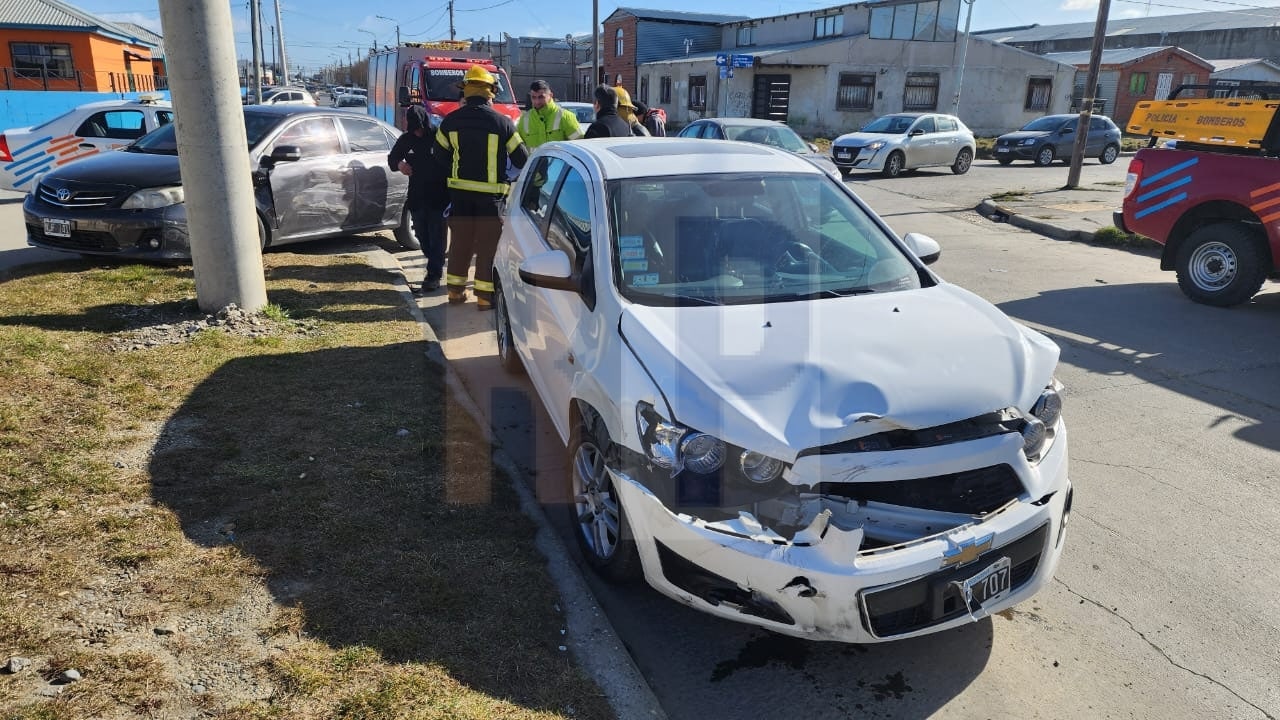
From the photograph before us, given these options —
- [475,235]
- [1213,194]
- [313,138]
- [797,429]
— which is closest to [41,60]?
[313,138]

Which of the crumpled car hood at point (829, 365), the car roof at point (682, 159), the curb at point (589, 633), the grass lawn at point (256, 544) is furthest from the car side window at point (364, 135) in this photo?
the crumpled car hood at point (829, 365)

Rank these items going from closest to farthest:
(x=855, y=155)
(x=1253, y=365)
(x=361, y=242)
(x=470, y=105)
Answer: (x=1253, y=365) < (x=470, y=105) < (x=361, y=242) < (x=855, y=155)

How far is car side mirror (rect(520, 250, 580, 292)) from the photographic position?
3865 millimetres

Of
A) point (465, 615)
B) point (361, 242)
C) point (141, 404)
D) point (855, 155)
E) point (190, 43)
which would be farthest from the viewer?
point (855, 155)

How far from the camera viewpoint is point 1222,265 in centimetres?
835

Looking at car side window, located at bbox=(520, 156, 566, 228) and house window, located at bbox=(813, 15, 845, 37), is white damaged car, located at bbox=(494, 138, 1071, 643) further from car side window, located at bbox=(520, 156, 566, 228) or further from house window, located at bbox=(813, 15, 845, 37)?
house window, located at bbox=(813, 15, 845, 37)

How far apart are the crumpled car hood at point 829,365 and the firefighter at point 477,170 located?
167 inches

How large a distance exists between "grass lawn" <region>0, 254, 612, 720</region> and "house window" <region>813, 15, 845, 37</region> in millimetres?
35905

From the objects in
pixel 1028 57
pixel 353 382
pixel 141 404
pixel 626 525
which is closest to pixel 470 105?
pixel 353 382

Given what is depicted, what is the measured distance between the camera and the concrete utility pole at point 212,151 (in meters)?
5.86

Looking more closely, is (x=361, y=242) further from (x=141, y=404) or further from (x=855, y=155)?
(x=855, y=155)

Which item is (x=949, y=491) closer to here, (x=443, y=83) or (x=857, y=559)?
(x=857, y=559)

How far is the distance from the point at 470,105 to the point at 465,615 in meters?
5.32

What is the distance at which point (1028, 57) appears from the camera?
125 feet
